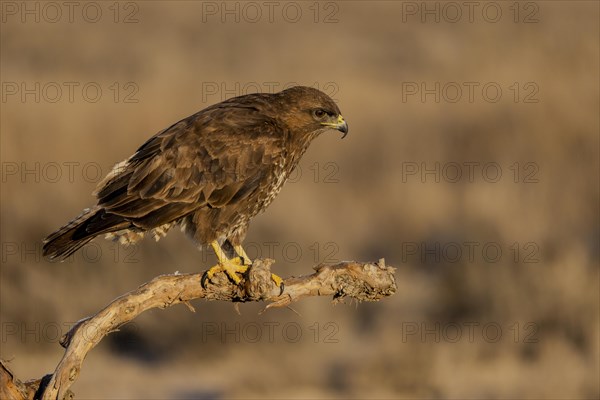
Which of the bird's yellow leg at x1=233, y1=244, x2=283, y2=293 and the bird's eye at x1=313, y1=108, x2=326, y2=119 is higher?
the bird's eye at x1=313, y1=108, x2=326, y2=119

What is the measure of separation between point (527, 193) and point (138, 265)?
5919mm

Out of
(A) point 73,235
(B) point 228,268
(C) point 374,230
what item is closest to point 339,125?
(B) point 228,268

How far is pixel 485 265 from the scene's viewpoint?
1400 cm

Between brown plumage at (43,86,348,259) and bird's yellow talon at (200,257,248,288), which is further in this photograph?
brown plumage at (43,86,348,259)

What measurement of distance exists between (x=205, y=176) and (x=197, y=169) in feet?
0.23

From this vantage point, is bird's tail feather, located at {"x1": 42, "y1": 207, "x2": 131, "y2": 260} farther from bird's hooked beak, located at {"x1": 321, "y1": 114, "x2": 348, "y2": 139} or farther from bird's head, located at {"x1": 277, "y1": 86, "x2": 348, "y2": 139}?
bird's hooked beak, located at {"x1": 321, "y1": 114, "x2": 348, "y2": 139}

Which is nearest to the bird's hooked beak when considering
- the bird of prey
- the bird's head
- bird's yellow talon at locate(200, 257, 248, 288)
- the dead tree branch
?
the bird's head

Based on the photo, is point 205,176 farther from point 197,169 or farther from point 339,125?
point 339,125

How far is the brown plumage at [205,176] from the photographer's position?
715cm

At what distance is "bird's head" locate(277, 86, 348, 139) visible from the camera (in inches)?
297

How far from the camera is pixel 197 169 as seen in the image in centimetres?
728

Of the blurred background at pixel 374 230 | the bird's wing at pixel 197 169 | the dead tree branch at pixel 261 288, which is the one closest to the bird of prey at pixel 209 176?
the bird's wing at pixel 197 169

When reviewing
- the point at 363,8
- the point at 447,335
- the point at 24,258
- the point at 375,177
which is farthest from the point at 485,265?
the point at 363,8

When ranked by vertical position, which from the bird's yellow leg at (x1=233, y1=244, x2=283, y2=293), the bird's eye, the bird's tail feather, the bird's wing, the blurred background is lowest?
the blurred background
